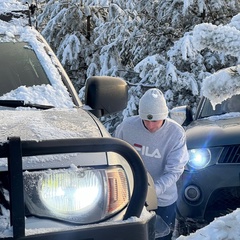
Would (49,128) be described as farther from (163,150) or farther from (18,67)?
(163,150)

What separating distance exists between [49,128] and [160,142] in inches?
73.9

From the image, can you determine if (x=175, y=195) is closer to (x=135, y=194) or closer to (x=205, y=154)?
(x=205, y=154)

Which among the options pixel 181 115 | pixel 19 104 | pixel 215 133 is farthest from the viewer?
pixel 181 115

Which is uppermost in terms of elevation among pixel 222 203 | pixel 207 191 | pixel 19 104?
pixel 19 104

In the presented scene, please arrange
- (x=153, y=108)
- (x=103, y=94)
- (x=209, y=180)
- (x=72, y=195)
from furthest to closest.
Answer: (x=209, y=180) → (x=153, y=108) → (x=103, y=94) → (x=72, y=195)

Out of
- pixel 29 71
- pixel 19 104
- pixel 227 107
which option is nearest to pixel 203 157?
pixel 227 107

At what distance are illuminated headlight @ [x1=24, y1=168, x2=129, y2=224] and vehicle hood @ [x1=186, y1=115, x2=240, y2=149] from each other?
2492 mm

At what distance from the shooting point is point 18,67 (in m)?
3.76

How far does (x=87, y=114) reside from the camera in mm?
3068

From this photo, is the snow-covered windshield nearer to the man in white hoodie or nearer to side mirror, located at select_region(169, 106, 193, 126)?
the man in white hoodie

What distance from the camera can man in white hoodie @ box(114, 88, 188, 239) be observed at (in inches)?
166

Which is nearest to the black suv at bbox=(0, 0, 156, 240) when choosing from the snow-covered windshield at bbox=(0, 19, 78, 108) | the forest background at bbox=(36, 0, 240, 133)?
the snow-covered windshield at bbox=(0, 19, 78, 108)

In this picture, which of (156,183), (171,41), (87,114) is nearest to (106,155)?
(87,114)

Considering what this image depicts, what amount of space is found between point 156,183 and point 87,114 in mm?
1261
